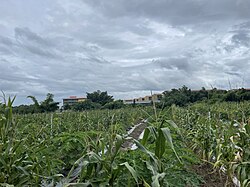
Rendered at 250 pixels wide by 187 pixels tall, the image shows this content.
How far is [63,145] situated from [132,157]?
65.1 inches

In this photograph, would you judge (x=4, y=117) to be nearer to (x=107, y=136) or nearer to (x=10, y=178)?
(x=10, y=178)

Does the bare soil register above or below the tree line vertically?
below

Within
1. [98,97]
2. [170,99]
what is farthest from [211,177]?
[98,97]

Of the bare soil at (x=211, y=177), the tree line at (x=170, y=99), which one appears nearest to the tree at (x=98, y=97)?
the tree line at (x=170, y=99)

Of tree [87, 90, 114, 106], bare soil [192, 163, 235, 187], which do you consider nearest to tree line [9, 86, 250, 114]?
tree [87, 90, 114, 106]

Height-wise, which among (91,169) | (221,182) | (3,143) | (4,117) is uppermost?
(4,117)

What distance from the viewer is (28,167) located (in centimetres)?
193

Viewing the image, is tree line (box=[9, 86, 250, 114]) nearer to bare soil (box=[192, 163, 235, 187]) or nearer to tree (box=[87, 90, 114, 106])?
tree (box=[87, 90, 114, 106])

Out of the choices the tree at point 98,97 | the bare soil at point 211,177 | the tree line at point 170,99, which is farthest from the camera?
the tree at point 98,97

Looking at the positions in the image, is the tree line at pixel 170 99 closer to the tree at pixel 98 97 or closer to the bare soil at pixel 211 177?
the tree at pixel 98 97

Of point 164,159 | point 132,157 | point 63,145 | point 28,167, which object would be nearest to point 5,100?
point 28,167

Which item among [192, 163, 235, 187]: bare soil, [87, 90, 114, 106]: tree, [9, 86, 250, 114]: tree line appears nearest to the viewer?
[192, 163, 235, 187]: bare soil

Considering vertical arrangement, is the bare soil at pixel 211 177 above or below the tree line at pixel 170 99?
below

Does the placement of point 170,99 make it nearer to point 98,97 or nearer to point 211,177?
point 98,97
